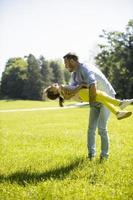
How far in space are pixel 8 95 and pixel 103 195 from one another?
3858 inches

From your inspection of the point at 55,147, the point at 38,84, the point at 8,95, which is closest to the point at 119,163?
the point at 55,147

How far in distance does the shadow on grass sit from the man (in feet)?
2.46

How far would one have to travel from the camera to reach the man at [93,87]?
23.0ft

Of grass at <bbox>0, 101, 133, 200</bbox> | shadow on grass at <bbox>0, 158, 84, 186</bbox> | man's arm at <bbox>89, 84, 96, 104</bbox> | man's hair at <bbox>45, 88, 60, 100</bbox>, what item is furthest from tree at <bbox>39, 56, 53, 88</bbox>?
man's arm at <bbox>89, 84, 96, 104</bbox>

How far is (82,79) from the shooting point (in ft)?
24.0

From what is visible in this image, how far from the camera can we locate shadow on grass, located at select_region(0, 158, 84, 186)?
21.6 feet

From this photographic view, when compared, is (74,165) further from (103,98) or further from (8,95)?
(8,95)

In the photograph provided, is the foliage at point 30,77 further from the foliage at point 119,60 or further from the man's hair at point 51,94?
the man's hair at point 51,94

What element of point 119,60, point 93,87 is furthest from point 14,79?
point 93,87

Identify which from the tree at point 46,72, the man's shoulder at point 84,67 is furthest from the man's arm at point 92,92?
the tree at point 46,72

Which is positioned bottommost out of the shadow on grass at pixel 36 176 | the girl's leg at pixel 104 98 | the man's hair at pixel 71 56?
the shadow on grass at pixel 36 176

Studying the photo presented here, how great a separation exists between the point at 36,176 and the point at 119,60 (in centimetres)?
5940

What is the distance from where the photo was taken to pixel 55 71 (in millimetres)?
108500

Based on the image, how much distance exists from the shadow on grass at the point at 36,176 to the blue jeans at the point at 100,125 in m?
0.67
